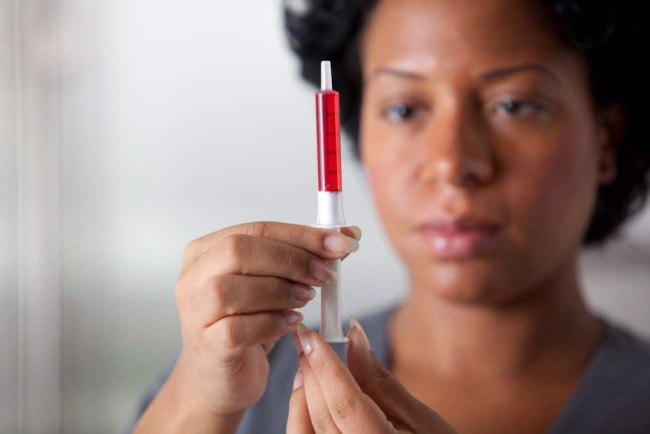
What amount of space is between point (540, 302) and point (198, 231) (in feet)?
2.82

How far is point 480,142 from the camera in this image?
93 centimetres

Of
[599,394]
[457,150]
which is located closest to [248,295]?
[457,150]

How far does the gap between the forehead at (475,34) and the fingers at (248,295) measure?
1.38 feet

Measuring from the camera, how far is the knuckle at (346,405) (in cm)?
60

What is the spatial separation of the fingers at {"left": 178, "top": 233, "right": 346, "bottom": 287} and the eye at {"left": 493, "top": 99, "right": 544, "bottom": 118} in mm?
416

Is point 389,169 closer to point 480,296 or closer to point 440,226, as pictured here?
point 440,226

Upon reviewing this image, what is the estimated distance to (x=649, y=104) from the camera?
1.12 m

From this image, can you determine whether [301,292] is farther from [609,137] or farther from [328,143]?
[609,137]

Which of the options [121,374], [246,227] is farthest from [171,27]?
[246,227]

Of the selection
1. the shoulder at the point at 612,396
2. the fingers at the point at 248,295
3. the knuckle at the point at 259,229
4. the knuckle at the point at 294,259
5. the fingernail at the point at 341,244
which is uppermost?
the knuckle at the point at 259,229

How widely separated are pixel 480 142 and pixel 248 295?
0.42m

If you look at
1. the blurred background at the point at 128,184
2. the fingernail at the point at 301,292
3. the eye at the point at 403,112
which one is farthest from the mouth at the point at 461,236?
the blurred background at the point at 128,184

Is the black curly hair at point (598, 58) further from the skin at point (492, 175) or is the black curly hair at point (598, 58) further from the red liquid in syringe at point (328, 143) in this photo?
the red liquid in syringe at point (328, 143)

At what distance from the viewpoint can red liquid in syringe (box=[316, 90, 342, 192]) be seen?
63 cm
